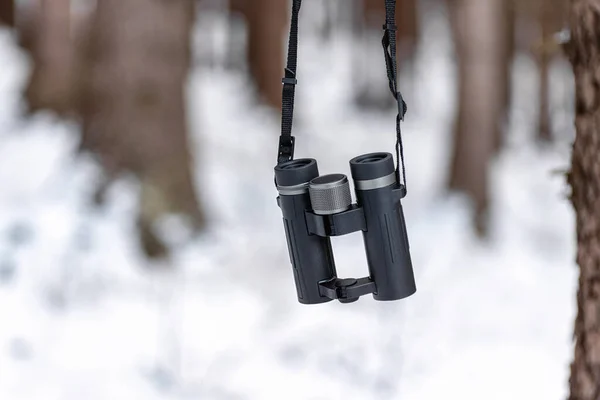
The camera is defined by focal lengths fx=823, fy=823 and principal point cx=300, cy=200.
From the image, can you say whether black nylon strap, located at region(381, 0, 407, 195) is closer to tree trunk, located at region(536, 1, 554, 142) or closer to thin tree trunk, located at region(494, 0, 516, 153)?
thin tree trunk, located at region(494, 0, 516, 153)

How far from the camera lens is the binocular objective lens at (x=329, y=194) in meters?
2.08

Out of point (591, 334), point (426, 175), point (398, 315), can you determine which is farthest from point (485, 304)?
point (426, 175)

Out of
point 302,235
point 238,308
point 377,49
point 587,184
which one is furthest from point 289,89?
point 377,49

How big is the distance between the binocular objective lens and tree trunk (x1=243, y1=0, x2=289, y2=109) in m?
11.7

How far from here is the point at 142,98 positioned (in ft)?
21.1

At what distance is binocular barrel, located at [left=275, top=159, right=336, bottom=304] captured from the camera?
2.12m

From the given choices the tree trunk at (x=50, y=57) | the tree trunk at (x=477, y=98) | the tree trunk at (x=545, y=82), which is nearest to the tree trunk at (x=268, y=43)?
the tree trunk at (x=50, y=57)

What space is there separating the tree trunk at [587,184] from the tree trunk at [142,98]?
4192 millimetres

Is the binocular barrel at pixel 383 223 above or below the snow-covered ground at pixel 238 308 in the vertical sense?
above

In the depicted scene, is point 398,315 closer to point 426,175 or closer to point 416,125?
point 426,175

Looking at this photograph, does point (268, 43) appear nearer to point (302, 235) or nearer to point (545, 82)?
point (545, 82)

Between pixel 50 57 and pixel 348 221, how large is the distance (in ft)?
32.3

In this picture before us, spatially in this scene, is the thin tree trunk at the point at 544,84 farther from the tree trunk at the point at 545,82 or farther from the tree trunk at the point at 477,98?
the tree trunk at the point at 477,98

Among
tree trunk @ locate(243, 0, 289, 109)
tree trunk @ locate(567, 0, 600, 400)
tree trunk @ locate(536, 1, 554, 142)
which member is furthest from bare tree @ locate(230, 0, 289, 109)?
tree trunk @ locate(567, 0, 600, 400)
